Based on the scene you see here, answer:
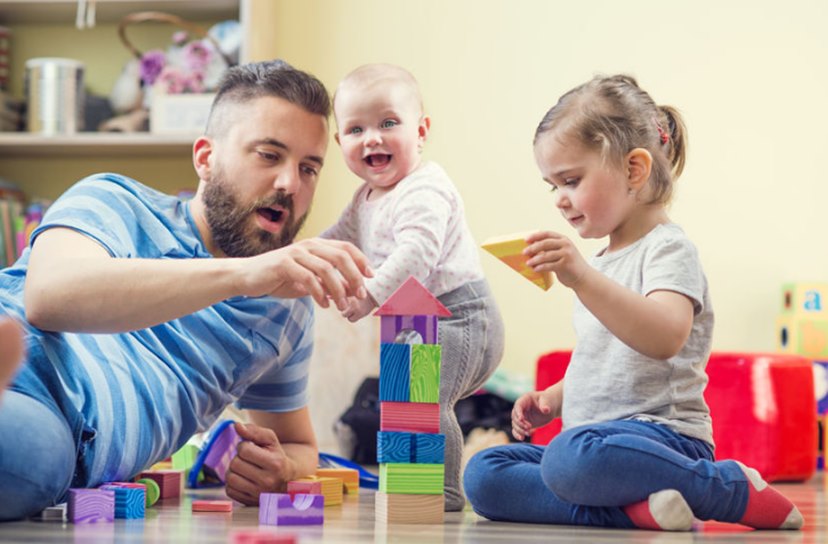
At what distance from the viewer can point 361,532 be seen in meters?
1.39

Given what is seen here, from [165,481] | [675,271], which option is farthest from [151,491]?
[675,271]

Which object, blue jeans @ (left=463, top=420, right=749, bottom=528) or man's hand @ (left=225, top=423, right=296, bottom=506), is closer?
blue jeans @ (left=463, top=420, right=749, bottom=528)

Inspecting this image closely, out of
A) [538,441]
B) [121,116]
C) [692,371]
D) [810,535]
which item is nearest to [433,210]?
[692,371]

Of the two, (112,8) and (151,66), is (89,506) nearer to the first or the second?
(151,66)

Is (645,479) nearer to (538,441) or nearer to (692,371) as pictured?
(692,371)

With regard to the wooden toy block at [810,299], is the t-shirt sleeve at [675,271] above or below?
above

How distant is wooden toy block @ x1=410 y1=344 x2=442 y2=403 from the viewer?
149 cm

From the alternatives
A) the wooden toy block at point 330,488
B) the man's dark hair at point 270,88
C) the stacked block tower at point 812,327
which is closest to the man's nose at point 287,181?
the man's dark hair at point 270,88

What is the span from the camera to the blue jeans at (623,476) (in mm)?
1473

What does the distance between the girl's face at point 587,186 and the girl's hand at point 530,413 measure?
29 cm

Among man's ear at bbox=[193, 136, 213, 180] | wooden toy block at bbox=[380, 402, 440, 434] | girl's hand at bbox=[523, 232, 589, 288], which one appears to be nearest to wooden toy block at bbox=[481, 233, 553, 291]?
girl's hand at bbox=[523, 232, 589, 288]

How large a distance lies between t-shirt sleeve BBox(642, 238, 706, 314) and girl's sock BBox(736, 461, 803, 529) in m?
0.25

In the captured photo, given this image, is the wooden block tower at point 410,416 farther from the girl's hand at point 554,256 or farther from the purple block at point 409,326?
the girl's hand at point 554,256

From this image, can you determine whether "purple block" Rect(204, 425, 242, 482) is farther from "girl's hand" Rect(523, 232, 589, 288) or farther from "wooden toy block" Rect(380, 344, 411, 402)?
"girl's hand" Rect(523, 232, 589, 288)
